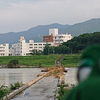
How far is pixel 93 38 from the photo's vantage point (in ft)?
234

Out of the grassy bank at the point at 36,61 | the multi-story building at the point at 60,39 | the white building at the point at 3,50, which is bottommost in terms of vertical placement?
the grassy bank at the point at 36,61

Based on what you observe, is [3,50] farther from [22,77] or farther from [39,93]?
[39,93]

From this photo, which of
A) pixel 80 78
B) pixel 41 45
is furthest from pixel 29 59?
pixel 80 78

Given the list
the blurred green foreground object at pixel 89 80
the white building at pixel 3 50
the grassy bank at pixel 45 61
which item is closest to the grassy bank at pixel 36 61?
the grassy bank at pixel 45 61

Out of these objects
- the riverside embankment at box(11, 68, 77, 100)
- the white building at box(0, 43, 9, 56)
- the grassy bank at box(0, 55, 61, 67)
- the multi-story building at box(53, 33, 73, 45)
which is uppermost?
the multi-story building at box(53, 33, 73, 45)

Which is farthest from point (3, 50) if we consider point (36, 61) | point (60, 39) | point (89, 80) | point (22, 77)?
point (89, 80)

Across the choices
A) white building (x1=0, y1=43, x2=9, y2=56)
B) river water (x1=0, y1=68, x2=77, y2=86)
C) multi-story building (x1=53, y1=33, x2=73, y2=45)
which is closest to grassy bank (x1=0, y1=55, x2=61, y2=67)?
river water (x1=0, y1=68, x2=77, y2=86)

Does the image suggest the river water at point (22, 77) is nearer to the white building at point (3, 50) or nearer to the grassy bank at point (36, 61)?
the grassy bank at point (36, 61)

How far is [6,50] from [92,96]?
117 m

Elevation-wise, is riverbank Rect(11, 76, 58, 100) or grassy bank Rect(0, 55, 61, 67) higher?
grassy bank Rect(0, 55, 61, 67)

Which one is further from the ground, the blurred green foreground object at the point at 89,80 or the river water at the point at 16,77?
the blurred green foreground object at the point at 89,80

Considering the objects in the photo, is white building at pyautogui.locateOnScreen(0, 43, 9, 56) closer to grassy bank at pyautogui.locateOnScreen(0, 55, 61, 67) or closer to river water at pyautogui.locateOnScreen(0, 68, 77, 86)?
grassy bank at pyautogui.locateOnScreen(0, 55, 61, 67)

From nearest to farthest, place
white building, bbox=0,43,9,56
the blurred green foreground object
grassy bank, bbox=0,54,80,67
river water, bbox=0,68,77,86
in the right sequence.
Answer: the blurred green foreground object, river water, bbox=0,68,77,86, grassy bank, bbox=0,54,80,67, white building, bbox=0,43,9,56

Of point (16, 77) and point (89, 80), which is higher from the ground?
point (89, 80)
